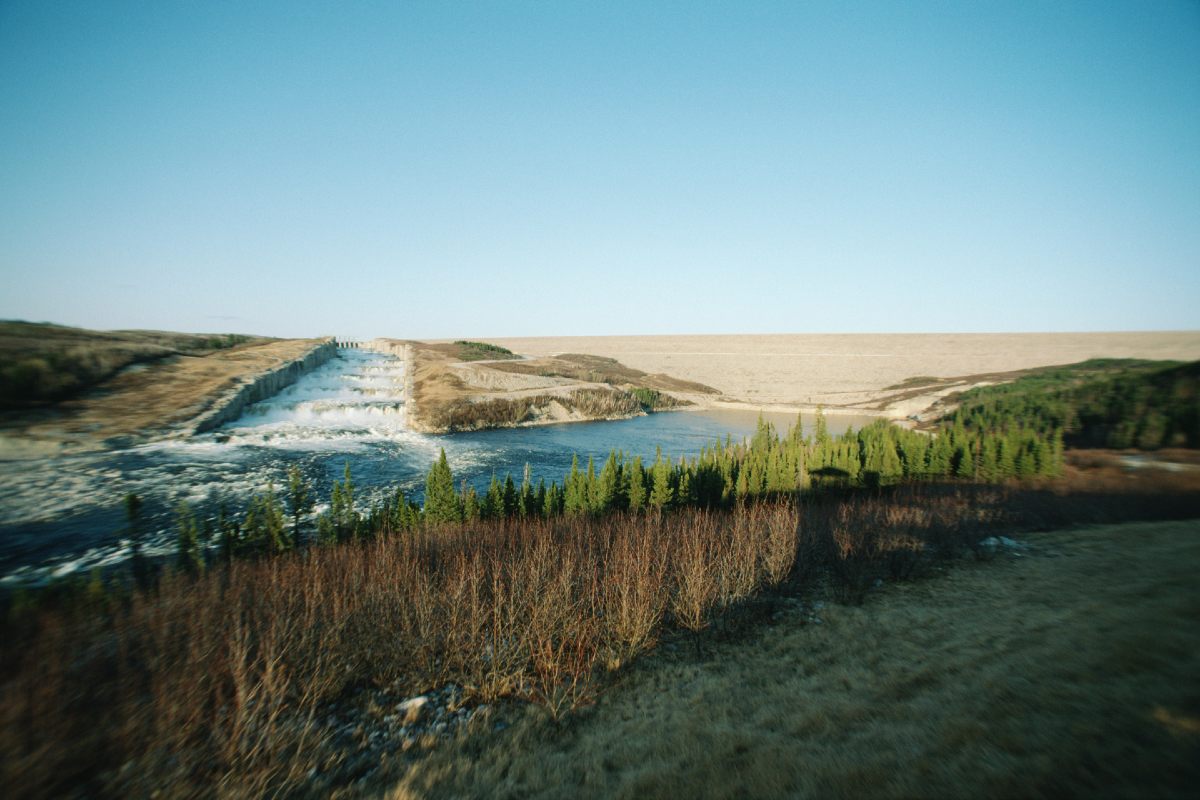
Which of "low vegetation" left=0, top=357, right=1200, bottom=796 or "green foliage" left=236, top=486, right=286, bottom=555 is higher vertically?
"low vegetation" left=0, top=357, right=1200, bottom=796

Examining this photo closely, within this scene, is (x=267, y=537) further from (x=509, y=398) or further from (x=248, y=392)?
(x=509, y=398)

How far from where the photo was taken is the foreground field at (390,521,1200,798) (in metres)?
4.57

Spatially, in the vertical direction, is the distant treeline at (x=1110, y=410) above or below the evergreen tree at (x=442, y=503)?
above

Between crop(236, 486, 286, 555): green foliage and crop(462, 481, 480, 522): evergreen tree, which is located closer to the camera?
crop(236, 486, 286, 555): green foliage

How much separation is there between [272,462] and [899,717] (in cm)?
3647

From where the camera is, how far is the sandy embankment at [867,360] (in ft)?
285

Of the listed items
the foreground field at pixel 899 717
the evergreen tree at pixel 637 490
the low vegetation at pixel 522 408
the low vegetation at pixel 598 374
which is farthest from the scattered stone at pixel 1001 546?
the low vegetation at pixel 598 374

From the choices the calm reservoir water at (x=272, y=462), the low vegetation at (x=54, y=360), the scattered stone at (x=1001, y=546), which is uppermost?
the low vegetation at (x=54, y=360)

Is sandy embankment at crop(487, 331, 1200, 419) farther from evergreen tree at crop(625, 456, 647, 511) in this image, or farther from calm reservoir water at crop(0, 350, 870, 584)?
evergreen tree at crop(625, 456, 647, 511)

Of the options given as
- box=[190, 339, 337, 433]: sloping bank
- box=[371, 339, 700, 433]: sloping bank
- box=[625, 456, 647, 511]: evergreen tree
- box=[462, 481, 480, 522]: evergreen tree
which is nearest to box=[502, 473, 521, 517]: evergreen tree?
box=[462, 481, 480, 522]: evergreen tree

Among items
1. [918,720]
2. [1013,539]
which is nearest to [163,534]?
[918,720]

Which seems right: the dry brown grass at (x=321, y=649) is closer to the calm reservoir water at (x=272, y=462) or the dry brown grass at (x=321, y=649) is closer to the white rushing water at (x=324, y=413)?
the calm reservoir water at (x=272, y=462)

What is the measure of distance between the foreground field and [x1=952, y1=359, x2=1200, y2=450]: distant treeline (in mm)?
29650

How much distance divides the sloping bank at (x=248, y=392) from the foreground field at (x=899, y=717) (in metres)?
40.1
